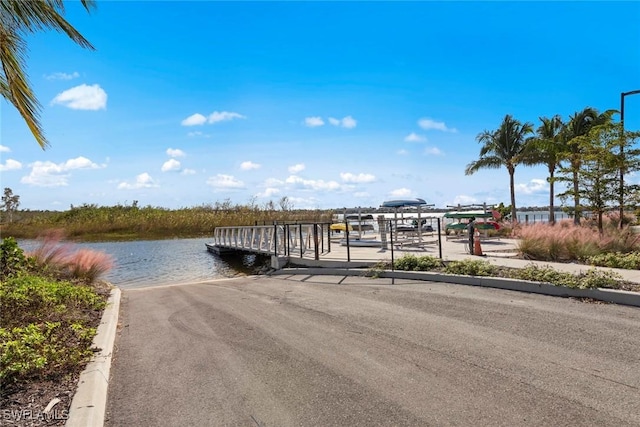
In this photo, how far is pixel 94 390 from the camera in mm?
4207

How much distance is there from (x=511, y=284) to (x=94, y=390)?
300 inches

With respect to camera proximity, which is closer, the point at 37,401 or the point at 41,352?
the point at 37,401

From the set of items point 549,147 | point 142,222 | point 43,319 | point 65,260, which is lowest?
point 43,319

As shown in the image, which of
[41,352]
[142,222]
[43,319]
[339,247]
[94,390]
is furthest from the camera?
[142,222]

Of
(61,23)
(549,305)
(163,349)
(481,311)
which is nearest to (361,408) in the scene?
(163,349)

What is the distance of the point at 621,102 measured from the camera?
17250 mm

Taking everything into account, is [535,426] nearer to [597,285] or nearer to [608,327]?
[608,327]

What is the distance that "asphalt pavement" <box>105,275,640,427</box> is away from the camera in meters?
3.73

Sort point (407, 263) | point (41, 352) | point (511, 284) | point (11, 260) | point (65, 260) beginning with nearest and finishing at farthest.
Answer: point (41, 352), point (511, 284), point (11, 260), point (407, 263), point (65, 260)

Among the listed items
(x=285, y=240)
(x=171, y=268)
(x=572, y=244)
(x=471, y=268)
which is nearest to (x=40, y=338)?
(x=471, y=268)

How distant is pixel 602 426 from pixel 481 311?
147 inches

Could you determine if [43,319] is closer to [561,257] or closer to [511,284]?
[511,284]

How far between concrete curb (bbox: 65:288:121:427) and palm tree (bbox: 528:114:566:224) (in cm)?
2674

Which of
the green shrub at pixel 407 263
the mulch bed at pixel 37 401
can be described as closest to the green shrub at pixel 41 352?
the mulch bed at pixel 37 401
